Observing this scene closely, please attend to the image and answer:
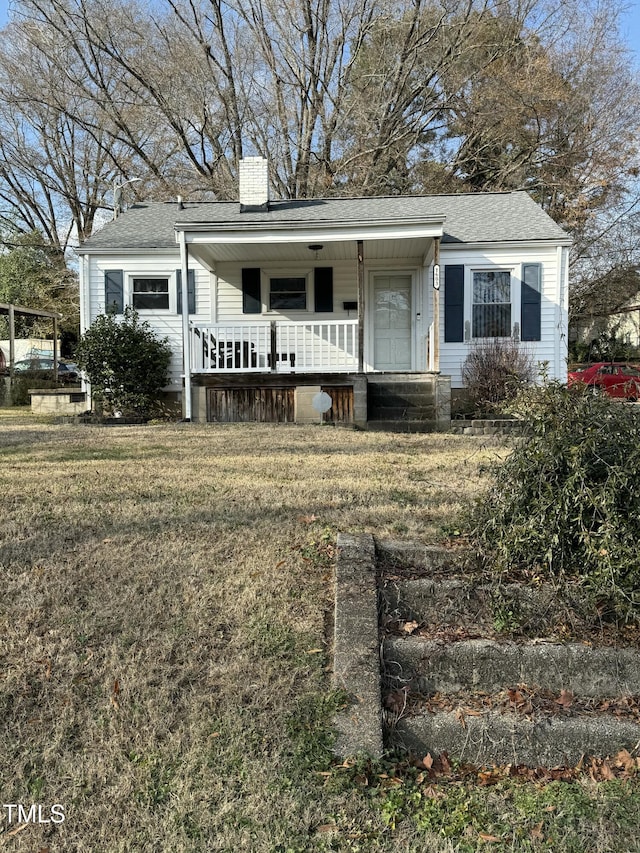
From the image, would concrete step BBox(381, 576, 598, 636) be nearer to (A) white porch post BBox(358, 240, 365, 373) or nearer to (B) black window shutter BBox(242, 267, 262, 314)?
(A) white porch post BBox(358, 240, 365, 373)

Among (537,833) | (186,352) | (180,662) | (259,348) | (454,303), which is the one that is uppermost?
(454,303)

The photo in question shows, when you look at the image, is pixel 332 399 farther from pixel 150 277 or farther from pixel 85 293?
pixel 85 293

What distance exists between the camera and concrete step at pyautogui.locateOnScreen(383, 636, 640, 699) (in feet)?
8.70

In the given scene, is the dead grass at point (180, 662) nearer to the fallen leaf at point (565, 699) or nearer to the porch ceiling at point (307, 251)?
the fallen leaf at point (565, 699)

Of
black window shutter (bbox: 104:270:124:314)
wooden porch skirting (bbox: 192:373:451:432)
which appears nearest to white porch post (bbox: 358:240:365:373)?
wooden porch skirting (bbox: 192:373:451:432)

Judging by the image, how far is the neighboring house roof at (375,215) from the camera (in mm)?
12195

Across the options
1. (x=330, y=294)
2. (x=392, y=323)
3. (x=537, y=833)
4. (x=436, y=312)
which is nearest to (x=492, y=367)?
(x=436, y=312)

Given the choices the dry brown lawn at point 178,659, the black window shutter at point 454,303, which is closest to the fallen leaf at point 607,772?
the dry brown lawn at point 178,659

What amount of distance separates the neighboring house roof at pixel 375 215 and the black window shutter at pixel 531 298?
22.0 inches

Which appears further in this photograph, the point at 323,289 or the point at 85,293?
the point at 323,289

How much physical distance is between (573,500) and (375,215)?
408 inches

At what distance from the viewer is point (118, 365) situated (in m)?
11.6

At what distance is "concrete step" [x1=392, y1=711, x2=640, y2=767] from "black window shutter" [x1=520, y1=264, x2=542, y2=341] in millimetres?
10522

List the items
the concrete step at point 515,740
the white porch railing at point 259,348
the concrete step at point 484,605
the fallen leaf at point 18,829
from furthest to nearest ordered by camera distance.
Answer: the white porch railing at point 259,348 < the concrete step at point 484,605 < the concrete step at point 515,740 < the fallen leaf at point 18,829
